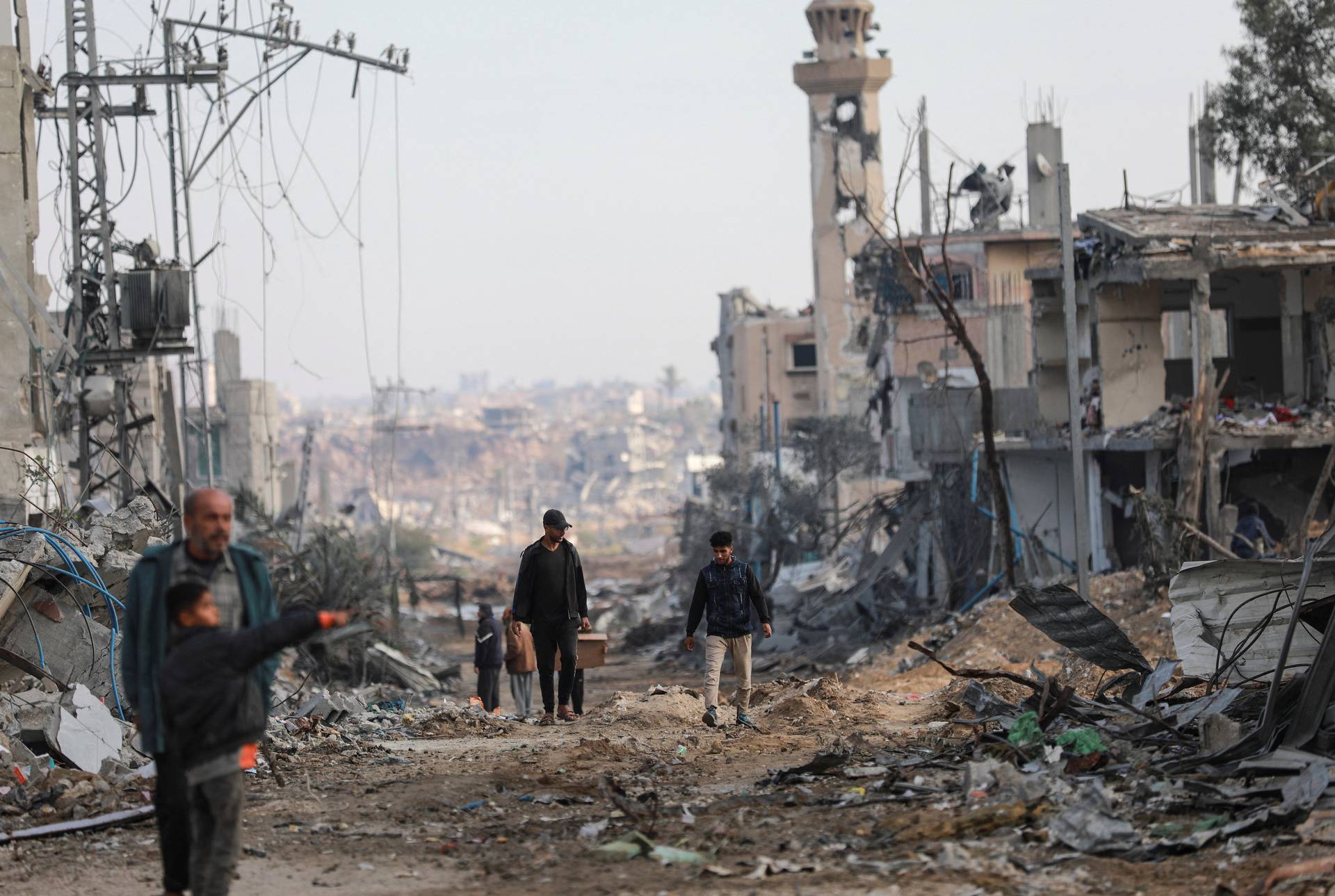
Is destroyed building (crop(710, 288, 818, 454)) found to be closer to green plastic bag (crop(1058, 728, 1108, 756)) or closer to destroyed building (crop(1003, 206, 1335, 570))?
destroyed building (crop(1003, 206, 1335, 570))

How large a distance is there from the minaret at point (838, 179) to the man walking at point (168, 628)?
2060 inches

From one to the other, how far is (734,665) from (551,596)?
1528 millimetres

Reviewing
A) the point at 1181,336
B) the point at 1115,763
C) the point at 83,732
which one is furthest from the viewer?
the point at 1181,336

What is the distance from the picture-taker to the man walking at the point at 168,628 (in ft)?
19.5

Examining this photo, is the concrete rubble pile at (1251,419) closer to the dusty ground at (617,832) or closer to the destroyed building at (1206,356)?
the destroyed building at (1206,356)

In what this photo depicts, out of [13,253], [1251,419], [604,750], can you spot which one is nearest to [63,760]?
[604,750]

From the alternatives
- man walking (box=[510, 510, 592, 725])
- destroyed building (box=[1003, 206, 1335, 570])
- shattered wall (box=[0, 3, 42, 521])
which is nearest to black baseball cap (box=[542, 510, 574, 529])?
man walking (box=[510, 510, 592, 725])

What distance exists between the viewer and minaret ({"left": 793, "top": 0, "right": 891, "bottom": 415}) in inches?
2293

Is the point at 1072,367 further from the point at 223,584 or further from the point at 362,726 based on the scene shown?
the point at 223,584

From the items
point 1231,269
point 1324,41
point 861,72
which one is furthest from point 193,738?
point 861,72

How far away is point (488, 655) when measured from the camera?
57.5 feet

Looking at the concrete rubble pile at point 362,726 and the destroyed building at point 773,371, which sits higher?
the destroyed building at point 773,371

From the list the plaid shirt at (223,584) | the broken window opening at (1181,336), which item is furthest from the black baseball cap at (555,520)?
the broken window opening at (1181,336)

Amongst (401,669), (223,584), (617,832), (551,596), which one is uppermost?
(223,584)
